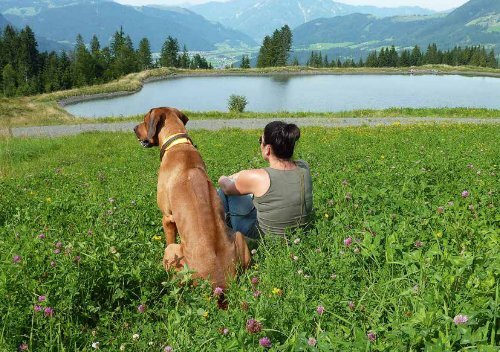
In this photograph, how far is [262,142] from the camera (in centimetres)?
495

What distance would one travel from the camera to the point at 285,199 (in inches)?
187

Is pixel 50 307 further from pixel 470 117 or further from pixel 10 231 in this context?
pixel 470 117

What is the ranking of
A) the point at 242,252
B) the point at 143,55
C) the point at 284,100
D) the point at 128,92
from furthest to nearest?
the point at 143,55 < the point at 128,92 < the point at 284,100 < the point at 242,252

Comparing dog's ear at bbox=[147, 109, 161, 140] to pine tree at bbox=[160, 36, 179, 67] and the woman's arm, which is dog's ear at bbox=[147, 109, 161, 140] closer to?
the woman's arm

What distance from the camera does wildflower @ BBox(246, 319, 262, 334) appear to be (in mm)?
2561

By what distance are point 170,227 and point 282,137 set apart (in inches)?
64.0

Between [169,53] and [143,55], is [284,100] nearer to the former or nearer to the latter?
[143,55]

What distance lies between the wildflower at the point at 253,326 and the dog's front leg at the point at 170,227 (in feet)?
7.79

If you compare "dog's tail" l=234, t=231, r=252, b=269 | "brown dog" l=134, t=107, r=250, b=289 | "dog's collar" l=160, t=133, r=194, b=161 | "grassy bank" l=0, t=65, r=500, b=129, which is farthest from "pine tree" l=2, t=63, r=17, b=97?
"dog's tail" l=234, t=231, r=252, b=269

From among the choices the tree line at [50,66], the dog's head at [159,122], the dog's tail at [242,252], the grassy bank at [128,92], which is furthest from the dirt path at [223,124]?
the tree line at [50,66]

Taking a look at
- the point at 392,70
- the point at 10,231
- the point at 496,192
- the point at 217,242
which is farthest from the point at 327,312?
the point at 392,70

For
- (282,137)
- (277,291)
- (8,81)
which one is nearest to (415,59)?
(8,81)

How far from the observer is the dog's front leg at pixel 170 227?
4812 mm

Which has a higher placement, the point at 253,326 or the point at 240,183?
the point at 240,183
